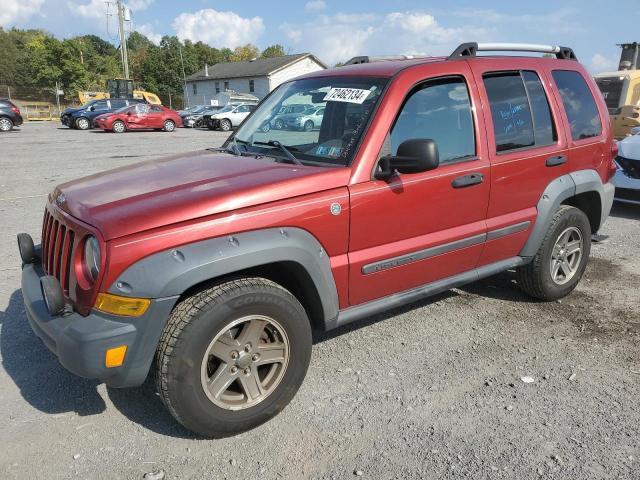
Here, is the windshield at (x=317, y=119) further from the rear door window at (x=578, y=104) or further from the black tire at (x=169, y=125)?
the black tire at (x=169, y=125)

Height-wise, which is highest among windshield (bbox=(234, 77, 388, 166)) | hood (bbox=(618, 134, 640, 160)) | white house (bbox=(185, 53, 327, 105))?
white house (bbox=(185, 53, 327, 105))

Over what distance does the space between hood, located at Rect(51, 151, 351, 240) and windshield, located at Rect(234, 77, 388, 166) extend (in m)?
0.21

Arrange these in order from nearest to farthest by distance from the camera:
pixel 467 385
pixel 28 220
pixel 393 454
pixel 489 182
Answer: pixel 393 454 < pixel 467 385 < pixel 489 182 < pixel 28 220

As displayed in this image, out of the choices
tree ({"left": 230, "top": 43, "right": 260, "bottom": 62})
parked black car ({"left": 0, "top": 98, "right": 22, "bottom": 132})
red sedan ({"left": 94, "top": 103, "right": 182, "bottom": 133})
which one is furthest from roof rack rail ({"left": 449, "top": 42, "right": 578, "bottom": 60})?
tree ({"left": 230, "top": 43, "right": 260, "bottom": 62})

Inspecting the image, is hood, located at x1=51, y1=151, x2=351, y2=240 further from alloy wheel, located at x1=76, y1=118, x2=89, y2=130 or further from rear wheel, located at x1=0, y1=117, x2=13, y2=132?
alloy wheel, located at x1=76, y1=118, x2=89, y2=130

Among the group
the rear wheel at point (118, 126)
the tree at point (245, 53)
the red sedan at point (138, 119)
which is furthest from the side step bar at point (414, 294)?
the tree at point (245, 53)

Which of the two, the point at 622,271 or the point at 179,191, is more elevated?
the point at 179,191

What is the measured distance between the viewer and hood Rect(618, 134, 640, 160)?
725 cm

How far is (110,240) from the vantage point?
246 centimetres

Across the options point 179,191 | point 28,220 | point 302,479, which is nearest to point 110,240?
point 179,191

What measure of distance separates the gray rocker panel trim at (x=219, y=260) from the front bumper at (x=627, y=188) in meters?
6.10

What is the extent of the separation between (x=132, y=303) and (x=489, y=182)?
2.45 metres

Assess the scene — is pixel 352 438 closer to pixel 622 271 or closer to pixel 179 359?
pixel 179 359

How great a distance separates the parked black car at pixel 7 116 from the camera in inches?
934
